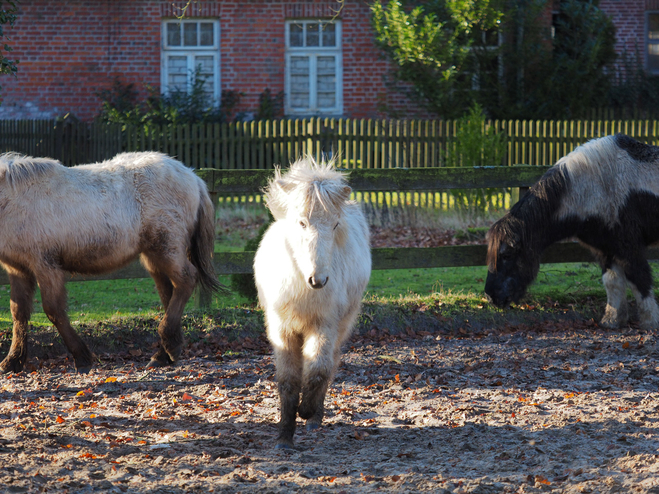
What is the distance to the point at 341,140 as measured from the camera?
13.4 m

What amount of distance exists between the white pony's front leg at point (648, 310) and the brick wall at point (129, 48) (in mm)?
9718

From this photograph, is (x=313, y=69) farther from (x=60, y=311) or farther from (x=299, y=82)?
(x=60, y=311)

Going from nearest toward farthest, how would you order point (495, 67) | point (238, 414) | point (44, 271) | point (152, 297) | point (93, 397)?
point (238, 414)
point (93, 397)
point (44, 271)
point (152, 297)
point (495, 67)

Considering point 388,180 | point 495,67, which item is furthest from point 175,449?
point 495,67

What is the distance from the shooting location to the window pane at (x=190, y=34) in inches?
641

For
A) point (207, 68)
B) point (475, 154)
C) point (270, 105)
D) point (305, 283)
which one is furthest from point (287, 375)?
point (207, 68)

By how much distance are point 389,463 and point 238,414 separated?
1.33 m

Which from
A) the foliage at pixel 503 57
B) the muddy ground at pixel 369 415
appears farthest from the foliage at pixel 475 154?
the muddy ground at pixel 369 415

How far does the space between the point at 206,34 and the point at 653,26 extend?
416 inches

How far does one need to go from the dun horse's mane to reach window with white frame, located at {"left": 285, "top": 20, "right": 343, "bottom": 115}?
10859mm

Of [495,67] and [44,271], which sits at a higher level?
[495,67]

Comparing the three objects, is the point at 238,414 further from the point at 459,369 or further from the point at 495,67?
the point at 495,67

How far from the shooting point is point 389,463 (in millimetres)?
3881

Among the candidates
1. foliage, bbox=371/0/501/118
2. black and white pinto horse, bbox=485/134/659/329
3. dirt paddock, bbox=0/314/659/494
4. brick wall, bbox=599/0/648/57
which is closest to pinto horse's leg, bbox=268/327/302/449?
dirt paddock, bbox=0/314/659/494
